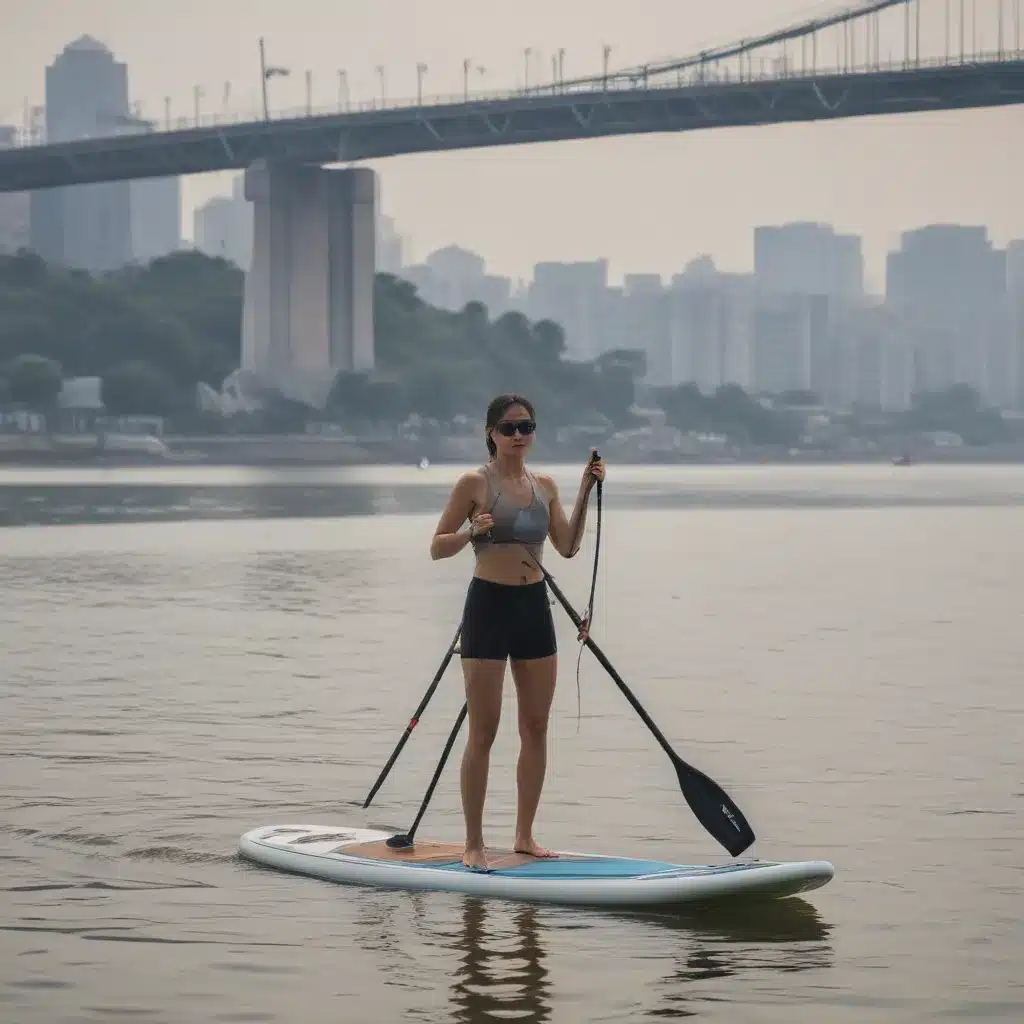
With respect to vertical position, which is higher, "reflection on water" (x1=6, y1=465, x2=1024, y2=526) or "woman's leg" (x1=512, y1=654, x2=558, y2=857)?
"woman's leg" (x1=512, y1=654, x2=558, y2=857)

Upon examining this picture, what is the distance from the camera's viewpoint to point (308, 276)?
360 feet

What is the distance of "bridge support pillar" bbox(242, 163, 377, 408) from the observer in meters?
108

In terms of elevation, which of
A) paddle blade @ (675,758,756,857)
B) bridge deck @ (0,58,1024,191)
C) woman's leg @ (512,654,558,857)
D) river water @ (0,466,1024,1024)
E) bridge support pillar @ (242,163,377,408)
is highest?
bridge deck @ (0,58,1024,191)

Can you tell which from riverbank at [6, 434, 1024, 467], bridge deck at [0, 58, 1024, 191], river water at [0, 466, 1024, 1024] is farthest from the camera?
riverbank at [6, 434, 1024, 467]

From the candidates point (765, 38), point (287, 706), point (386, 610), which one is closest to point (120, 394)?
point (765, 38)

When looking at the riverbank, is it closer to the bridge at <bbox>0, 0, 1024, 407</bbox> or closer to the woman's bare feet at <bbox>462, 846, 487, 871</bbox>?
the bridge at <bbox>0, 0, 1024, 407</bbox>

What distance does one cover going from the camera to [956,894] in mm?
8445

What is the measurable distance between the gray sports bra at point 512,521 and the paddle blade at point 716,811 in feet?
3.30

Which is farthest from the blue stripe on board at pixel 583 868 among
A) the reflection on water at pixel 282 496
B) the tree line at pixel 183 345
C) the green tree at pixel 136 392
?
the green tree at pixel 136 392

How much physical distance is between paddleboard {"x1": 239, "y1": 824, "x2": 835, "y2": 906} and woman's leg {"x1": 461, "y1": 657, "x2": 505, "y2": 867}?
0.11m

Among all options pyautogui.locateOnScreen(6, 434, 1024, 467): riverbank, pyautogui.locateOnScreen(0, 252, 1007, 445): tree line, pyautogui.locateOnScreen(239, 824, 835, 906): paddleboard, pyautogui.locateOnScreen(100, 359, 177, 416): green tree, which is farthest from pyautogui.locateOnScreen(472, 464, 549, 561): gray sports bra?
pyautogui.locateOnScreen(100, 359, 177, 416): green tree

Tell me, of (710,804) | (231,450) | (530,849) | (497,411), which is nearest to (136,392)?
(231,450)

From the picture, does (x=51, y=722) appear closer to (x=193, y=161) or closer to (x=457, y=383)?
(x=193, y=161)

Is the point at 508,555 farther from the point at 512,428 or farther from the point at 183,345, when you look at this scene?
the point at 183,345
